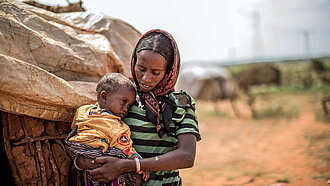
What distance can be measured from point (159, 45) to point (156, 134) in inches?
25.6

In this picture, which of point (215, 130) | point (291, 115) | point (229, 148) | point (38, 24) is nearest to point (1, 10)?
point (38, 24)

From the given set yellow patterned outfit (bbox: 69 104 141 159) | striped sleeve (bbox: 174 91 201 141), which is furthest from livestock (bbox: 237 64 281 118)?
yellow patterned outfit (bbox: 69 104 141 159)

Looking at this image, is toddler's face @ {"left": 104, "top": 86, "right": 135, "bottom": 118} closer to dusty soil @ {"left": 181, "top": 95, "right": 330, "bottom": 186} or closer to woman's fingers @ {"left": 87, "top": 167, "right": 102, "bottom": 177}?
woman's fingers @ {"left": 87, "top": 167, "right": 102, "bottom": 177}

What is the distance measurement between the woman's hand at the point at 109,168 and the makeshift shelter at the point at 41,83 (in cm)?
61

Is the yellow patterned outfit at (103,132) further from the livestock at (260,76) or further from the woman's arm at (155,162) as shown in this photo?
the livestock at (260,76)

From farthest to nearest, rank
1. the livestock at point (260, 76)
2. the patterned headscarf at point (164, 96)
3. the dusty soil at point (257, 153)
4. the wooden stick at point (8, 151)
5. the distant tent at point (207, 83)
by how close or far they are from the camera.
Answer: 1. the livestock at point (260, 76)
2. the distant tent at point (207, 83)
3. the dusty soil at point (257, 153)
4. the wooden stick at point (8, 151)
5. the patterned headscarf at point (164, 96)

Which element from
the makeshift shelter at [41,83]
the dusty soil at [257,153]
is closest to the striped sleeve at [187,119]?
the makeshift shelter at [41,83]

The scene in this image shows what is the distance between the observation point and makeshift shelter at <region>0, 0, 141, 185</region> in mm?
1908

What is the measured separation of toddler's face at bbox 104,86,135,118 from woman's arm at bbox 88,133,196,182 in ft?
1.13

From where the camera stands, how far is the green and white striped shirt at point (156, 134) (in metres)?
1.97

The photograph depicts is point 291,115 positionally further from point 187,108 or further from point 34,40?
point 34,40

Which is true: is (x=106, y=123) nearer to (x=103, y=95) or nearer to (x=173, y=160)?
(x=103, y=95)

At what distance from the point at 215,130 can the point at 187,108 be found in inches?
264

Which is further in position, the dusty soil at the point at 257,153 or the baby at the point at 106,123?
the dusty soil at the point at 257,153
